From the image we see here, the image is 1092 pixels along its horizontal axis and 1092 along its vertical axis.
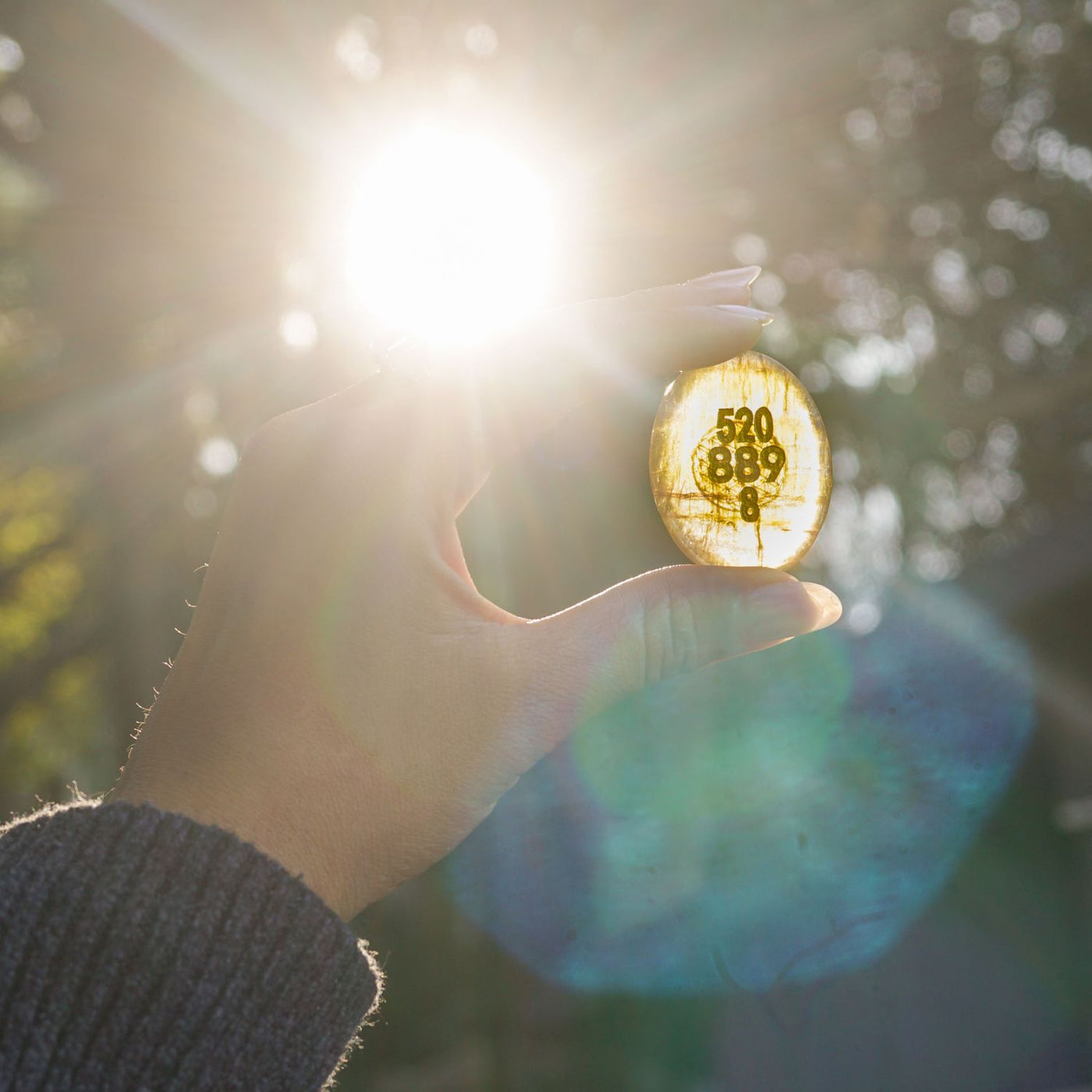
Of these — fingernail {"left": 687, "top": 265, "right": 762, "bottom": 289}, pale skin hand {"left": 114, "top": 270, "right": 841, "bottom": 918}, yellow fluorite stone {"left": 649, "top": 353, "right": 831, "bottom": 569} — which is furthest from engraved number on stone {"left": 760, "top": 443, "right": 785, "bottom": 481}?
fingernail {"left": 687, "top": 265, "right": 762, "bottom": 289}

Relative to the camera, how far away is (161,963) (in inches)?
59.9

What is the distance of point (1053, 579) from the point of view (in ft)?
22.3

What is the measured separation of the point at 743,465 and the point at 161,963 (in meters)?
1.52

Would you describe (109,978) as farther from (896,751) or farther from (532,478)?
(532,478)

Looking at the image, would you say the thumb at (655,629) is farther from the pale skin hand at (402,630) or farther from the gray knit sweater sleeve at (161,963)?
the gray knit sweater sleeve at (161,963)

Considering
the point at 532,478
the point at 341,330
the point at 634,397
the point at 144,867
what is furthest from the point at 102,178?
the point at 144,867

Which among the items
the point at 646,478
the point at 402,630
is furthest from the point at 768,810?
the point at 646,478

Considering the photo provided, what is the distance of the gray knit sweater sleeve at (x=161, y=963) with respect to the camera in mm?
1459

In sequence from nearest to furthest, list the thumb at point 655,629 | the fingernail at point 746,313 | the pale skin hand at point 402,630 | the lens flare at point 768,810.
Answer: the pale skin hand at point 402,630, the thumb at point 655,629, the fingernail at point 746,313, the lens flare at point 768,810

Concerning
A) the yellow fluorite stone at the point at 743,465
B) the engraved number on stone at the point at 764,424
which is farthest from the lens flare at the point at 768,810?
the engraved number on stone at the point at 764,424

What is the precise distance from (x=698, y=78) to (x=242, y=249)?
185 inches

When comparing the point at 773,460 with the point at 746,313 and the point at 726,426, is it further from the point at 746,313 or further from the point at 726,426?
the point at 746,313

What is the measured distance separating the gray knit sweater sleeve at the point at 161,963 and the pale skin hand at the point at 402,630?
0.15 m

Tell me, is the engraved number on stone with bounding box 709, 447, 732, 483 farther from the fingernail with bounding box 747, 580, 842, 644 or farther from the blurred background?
the blurred background
